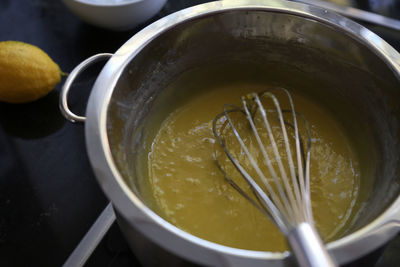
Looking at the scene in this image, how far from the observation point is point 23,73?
77 cm

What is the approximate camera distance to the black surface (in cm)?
70

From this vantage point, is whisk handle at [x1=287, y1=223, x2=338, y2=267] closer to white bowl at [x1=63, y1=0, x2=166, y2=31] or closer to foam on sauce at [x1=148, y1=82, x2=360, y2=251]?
foam on sauce at [x1=148, y1=82, x2=360, y2=251]

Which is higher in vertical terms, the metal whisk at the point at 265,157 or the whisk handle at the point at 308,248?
the whisk handle at the point at 308,248

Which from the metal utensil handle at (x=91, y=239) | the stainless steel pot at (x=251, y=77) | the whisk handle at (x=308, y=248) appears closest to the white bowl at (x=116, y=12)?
the stainless steel pot at (x=251, y=77)

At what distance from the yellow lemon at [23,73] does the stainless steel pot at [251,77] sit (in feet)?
0.74

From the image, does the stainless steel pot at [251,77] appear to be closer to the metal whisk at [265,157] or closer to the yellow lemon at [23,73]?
the metal whisk at [265,157]

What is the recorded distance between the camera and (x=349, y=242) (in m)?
0.43

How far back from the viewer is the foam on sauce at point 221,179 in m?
0.64

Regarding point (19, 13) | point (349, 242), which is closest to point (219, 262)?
point (349, 242)

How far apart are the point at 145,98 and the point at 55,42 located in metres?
0.42

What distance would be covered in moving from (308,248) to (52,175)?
0.56 m

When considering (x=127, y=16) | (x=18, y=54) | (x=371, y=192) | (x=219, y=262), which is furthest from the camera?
(x=127, y=16)

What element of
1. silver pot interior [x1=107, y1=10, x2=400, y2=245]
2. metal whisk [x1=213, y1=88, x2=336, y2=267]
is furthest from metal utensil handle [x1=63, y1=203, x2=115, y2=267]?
metal whisk [x1=213, y1=88, x2=336, y2=267]

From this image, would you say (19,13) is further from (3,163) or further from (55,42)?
(3,163)
